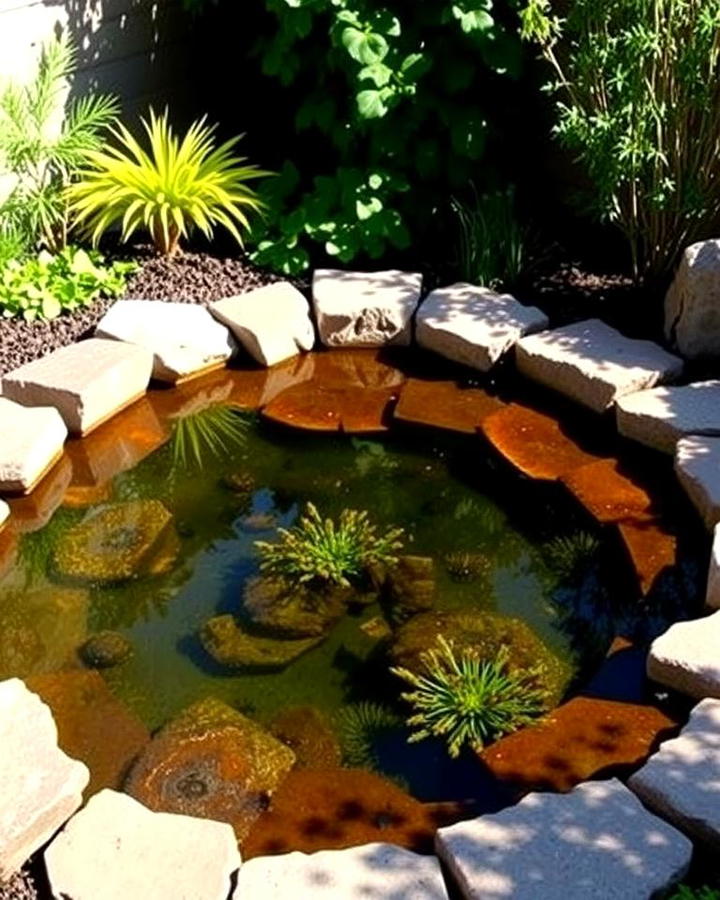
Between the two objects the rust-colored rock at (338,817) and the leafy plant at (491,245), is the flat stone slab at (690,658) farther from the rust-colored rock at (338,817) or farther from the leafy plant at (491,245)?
the leafy plant at (491,245)

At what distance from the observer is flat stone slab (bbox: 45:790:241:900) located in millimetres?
3174

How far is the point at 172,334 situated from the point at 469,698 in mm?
2396

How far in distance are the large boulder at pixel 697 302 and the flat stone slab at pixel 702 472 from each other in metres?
0.64

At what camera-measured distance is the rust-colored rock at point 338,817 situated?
343cm

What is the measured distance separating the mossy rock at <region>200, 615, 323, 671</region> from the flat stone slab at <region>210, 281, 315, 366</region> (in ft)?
5.69

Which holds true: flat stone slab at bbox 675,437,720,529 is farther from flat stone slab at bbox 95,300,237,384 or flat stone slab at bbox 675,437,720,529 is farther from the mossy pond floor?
flat stone slab at bbox 95,300,237,384

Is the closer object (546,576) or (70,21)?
(546,576)

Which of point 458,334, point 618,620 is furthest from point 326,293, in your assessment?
point 618,620

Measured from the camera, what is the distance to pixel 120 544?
4637mm

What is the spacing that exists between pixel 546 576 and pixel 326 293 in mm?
1874

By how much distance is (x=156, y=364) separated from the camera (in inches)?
217

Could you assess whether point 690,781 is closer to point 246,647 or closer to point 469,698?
point 469,698

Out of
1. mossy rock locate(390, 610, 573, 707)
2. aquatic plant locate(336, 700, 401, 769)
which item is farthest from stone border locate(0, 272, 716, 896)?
aquatic plant locate(336, 700, 401, 769)

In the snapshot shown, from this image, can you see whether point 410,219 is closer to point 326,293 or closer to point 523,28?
point 326,293
